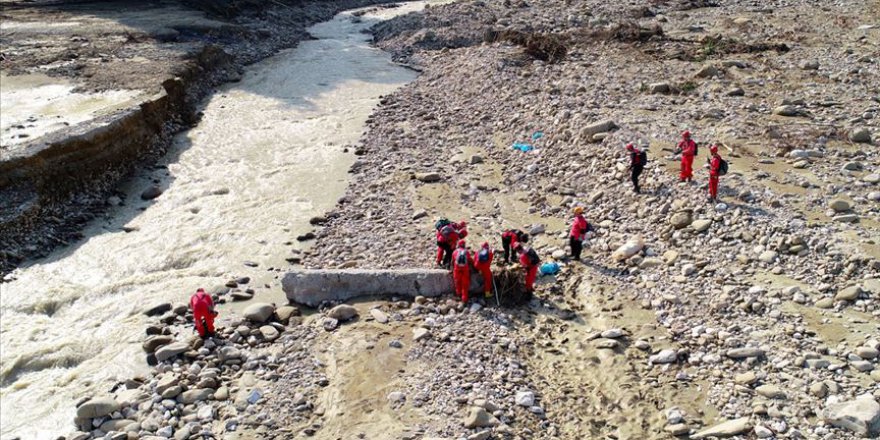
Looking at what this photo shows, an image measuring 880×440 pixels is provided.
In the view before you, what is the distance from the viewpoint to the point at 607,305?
37.7 feet

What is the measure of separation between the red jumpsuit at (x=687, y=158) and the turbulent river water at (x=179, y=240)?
860 cm

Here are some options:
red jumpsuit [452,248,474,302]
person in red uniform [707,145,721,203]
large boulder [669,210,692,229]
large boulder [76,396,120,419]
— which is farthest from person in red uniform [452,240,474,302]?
large boulder [76,396,120,419]

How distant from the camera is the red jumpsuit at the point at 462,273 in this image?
1159cm

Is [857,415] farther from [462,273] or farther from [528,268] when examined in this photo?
[462,273]

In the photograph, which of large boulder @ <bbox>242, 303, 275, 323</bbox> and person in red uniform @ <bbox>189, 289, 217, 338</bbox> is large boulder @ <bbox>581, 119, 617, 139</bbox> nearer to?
large boulder @ <bbox>242, 303, 275, 323</bbox>

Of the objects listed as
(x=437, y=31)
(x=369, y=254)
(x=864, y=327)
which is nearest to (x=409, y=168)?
(x=369, y=254)

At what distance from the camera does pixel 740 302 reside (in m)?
10.5

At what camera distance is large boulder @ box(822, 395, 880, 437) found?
25.6 feet

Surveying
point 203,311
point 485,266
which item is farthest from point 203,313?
point 485,266

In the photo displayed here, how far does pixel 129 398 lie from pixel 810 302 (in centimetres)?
1065

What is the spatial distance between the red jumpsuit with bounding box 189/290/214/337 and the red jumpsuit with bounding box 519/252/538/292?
5546mm

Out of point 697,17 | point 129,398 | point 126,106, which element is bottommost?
point 129,398

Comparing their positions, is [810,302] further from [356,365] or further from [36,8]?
[36,8]

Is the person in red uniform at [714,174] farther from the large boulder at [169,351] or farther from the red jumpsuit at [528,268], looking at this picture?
the large boulder at [169,351]
